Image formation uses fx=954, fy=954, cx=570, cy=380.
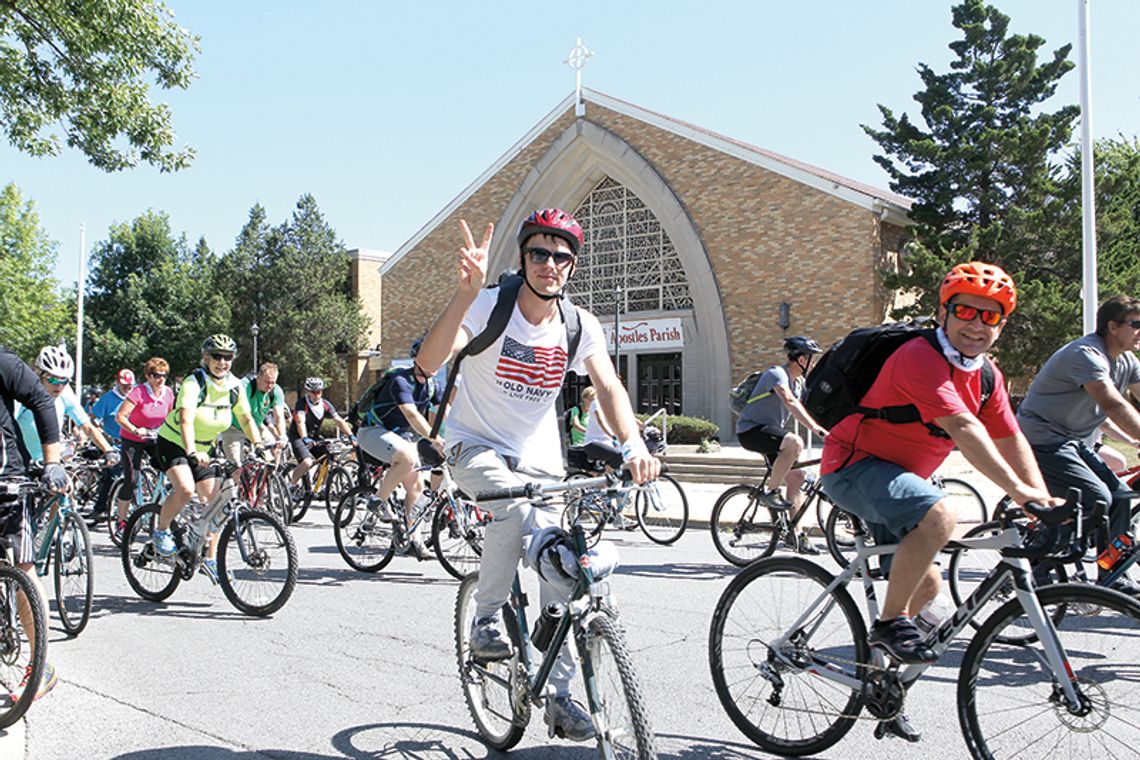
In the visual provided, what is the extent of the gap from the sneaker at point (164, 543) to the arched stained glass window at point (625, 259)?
2456cm

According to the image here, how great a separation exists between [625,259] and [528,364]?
28863mm

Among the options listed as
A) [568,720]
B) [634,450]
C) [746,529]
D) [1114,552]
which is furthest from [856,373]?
[746,529]

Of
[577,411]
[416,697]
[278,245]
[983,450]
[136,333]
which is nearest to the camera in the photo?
[983,450]

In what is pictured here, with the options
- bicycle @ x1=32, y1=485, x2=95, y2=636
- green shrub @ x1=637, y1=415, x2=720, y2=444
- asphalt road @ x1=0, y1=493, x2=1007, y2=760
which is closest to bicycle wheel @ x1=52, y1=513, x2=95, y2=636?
bicycle @ x1=32, y1=485, x2=95, y2=636

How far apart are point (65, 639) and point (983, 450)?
5505 millimetres

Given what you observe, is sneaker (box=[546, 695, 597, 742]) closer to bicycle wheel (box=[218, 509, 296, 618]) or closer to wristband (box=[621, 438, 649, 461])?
wristband (box=[621, 438, 649, 461])

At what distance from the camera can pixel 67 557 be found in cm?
606

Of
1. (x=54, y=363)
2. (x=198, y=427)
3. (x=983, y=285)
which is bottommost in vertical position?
(x=198, y=427)

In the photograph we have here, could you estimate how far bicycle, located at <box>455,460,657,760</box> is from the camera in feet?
9.65

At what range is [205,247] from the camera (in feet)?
181

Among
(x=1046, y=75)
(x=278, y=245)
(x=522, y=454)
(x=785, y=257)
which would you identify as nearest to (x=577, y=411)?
(x=522, y=454)

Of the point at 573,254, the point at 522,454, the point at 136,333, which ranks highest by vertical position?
the point at 136,333

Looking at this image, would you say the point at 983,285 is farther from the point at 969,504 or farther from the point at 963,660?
the point at 969,504

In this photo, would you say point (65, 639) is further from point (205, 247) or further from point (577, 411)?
point (205, 247)
